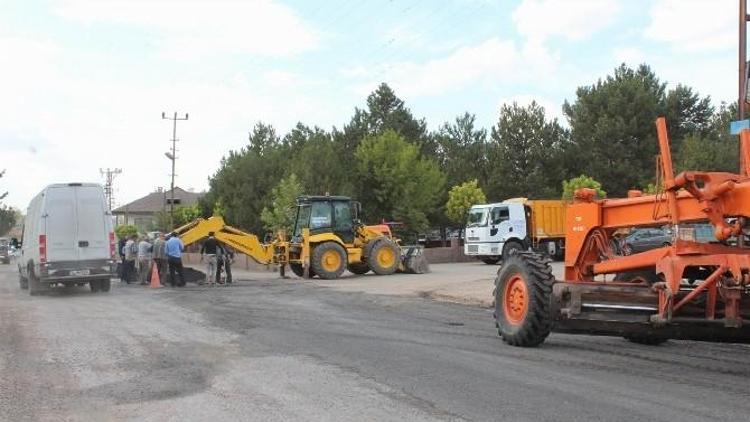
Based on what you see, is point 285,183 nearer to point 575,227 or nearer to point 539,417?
point 575,227

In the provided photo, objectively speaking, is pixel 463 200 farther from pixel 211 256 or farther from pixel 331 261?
pixel 211 256

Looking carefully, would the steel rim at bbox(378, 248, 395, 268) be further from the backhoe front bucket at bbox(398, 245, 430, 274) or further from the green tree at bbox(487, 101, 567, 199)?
the green tree at bbox(487, 101, 567, 199)

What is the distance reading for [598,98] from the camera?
58375 millimetres

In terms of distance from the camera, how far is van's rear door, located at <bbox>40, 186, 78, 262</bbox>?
20.9 m

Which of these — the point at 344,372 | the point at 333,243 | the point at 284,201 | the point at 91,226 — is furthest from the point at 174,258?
the point at 284,201

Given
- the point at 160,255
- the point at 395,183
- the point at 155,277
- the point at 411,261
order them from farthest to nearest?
1. the point at 395,183
2. the point at 411,261
3. the point at 160,255
4. the point at 155,277

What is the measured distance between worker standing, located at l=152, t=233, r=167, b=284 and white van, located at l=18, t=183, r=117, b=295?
2.75 metres

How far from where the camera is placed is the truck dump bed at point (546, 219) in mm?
34000

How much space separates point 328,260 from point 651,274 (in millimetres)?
17736

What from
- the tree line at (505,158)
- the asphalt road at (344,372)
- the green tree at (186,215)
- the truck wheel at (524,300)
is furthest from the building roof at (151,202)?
the truck wheel at (524,300)

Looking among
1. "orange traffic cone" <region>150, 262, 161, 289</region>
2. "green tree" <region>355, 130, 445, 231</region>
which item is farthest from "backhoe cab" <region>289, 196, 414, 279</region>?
"green tree" <region>355, 130, 445, 231</region>

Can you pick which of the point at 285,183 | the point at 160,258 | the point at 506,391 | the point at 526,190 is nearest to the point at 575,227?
the point at 506,391

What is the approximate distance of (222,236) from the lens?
26.7m

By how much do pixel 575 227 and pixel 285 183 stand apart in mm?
32384
